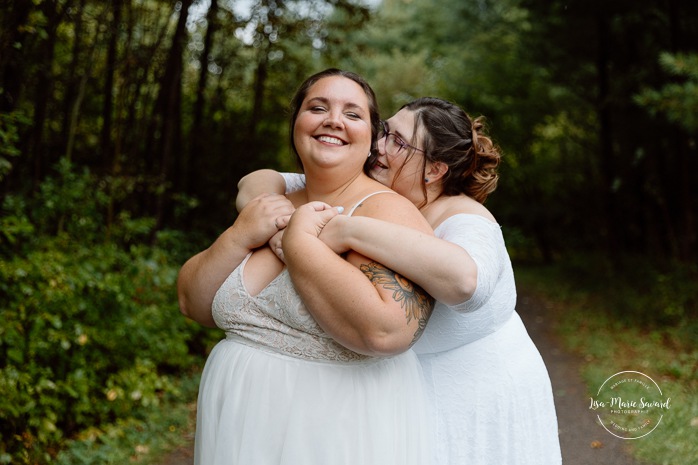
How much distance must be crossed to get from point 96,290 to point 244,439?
10.1 ft

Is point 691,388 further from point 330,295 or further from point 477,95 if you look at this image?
point 477,95

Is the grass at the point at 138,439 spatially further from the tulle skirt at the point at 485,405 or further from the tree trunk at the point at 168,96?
the tulle skirt at the point at 485,405

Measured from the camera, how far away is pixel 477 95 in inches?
603

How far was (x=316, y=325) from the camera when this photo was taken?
6.83 feet

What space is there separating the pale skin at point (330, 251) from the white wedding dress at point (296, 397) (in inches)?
4.4

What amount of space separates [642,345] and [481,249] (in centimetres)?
599

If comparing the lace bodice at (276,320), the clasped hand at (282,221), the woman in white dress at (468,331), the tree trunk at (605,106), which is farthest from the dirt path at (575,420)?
the tree trunk at (605,106)

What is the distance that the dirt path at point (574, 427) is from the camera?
15.3 ft

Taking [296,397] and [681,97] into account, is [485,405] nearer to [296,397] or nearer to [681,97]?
[296,397]

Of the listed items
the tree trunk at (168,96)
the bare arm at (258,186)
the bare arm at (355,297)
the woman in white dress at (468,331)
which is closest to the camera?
the bare arm at (355,297)

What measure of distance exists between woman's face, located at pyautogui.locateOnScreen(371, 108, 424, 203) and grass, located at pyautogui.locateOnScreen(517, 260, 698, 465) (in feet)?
10.4

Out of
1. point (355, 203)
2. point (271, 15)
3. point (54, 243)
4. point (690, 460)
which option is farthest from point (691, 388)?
point (271, 15)

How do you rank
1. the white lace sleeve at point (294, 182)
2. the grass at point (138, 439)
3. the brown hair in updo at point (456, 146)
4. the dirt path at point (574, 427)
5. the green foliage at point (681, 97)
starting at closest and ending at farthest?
the brown hair in updo at point (456, 146)
the white lace sleeve at point (294, 182)
the grass at point (138, 439)
the dirt path at point (574, 427)
the green foliage at point (681, 97)

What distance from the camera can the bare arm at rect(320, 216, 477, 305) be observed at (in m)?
1.93
